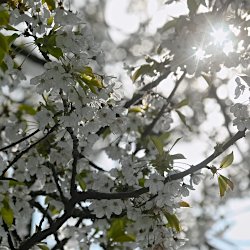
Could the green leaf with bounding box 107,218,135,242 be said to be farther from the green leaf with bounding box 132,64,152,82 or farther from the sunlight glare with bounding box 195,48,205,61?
the sunlight glare with bounding box 195,48,205,61

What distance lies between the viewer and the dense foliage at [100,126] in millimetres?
2488

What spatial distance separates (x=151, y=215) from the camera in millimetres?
2887

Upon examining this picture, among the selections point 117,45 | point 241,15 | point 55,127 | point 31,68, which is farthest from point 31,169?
point 117,45

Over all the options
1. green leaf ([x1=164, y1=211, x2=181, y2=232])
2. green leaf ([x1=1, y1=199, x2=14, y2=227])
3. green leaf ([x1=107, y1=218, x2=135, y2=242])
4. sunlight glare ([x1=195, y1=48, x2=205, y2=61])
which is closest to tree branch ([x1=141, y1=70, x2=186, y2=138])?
sunlight glare ([x1=195, y1=48, x2=205, y2=61])

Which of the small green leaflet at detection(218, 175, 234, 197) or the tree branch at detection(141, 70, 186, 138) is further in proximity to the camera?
the tree branch at detection(141, 70, 186, 138)

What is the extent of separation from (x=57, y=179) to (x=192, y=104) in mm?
1953

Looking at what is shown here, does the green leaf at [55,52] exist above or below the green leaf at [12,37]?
below

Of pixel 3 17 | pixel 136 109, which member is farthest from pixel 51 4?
pixel 136 109

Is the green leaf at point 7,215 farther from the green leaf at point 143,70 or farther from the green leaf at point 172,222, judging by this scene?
the green leaf at point 143,70

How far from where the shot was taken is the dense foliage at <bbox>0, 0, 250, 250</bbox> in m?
2.49

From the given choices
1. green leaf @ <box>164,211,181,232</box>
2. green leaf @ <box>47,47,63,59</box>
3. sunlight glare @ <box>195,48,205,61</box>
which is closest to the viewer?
green leaf @ <box>47,47,63,59</box>

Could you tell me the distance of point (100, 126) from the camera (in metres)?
2.60

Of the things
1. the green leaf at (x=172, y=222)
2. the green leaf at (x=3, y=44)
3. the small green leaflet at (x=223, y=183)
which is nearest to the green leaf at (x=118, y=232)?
the green leaf at (x=172, y=222)

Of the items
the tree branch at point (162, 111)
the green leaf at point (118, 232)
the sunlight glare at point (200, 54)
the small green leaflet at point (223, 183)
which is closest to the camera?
the small green leaflet at point (223, 183)
